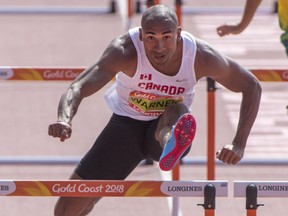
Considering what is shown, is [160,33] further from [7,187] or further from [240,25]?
[240,25]

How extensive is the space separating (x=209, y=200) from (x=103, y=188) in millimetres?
623

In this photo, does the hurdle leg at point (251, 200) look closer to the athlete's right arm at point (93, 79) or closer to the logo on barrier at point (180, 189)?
the logo on barrier at point (180, 189)

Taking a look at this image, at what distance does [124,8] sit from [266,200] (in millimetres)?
7658

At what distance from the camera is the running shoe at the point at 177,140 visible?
7457mm

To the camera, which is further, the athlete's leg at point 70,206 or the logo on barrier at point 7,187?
the athlete's leg at point 70,206

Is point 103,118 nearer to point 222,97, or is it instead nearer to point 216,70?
point 222,97

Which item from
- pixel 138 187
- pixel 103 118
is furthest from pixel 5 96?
pixel 138 187

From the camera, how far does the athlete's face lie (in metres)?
7.53

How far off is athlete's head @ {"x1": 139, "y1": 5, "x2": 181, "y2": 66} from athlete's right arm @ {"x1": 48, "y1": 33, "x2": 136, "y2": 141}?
8.0 inches

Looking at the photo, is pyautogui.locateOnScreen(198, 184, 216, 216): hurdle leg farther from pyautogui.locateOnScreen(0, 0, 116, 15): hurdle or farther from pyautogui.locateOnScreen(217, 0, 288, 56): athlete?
pyautogui.locateOnScreen(0, 0, 116, 15): hurdle

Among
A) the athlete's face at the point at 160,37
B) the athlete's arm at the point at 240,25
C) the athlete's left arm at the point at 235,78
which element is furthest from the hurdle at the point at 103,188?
the athlete's arm at the point at 240,25

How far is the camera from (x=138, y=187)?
23.1ft

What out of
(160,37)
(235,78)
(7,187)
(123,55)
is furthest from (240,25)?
(7,187)

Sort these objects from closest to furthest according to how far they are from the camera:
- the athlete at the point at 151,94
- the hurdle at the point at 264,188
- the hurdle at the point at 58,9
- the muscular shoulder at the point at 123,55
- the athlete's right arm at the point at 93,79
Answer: the hurdle at the point at 264,188 → the athlete's right arm at the point at 93,79 → the athlete at the point at 151,94 → the muscular shoulder at the point at 123,55 → the hurdle at the point at 58,9
